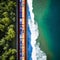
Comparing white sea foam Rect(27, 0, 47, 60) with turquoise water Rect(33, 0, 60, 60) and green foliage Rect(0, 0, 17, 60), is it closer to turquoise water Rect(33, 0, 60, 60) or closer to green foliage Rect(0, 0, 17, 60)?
turquoise water Rect(33, 0, 60, 60)

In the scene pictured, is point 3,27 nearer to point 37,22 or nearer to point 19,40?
point 19,40

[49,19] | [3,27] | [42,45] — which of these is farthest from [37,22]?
Answer: [3,27]

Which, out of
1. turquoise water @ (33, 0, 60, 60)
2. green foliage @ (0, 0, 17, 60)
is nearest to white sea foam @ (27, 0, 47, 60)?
turquoise water @ (33, 0, 60, 60)

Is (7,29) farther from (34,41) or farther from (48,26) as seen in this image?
(48,26)

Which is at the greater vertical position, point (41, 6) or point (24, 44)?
point (41, 6)

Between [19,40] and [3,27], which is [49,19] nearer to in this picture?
[19,40]

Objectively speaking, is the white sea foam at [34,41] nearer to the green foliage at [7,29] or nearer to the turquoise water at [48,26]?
the turquoise water at [48,26]

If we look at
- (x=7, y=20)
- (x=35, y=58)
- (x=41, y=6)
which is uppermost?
(x=41, y=6)
